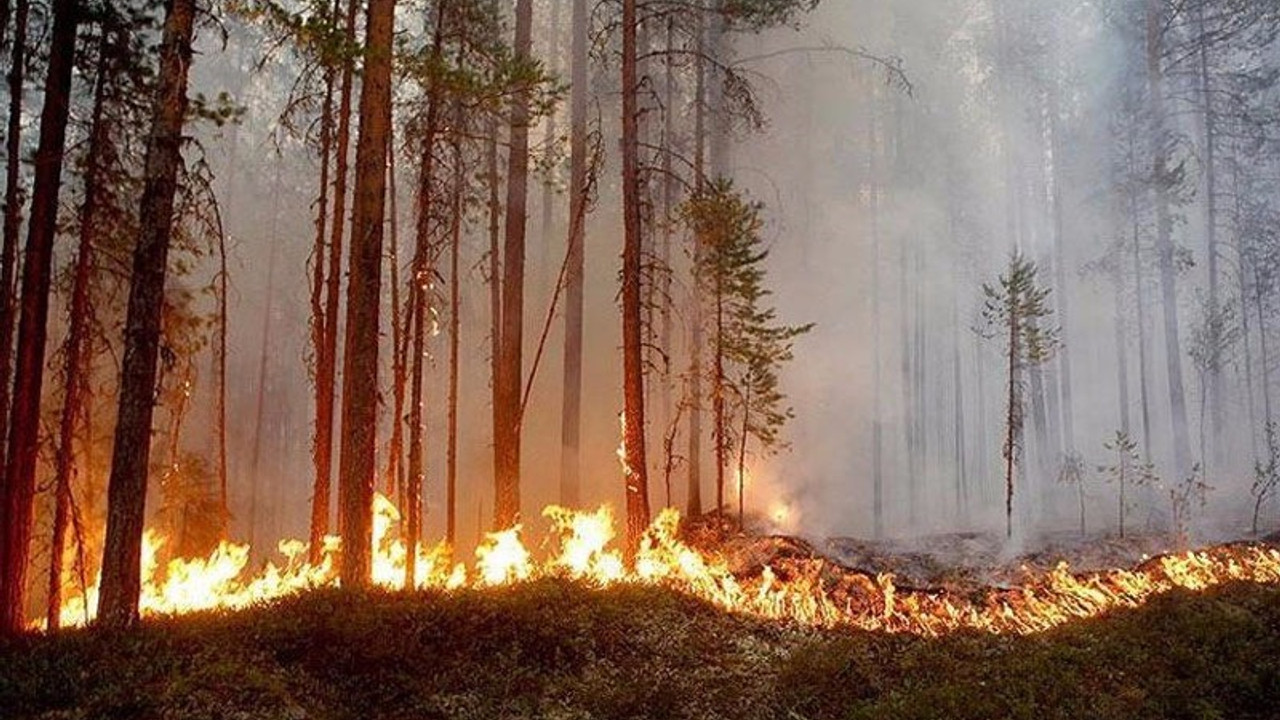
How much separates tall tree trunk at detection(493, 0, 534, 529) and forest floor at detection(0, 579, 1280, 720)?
5.53 meters

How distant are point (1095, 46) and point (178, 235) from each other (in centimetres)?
3817

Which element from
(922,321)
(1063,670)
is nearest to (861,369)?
(922,321)

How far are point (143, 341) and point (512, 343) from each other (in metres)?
8.28

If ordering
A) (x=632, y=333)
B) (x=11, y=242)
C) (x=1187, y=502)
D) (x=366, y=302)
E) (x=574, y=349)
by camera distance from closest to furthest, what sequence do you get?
(x=11, y=242)
(x=366, y=302)
(x=632, y=333)
(x=574, y=349)
(x=1187, y=502)

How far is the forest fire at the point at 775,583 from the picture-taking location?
10.2m

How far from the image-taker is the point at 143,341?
333 inches

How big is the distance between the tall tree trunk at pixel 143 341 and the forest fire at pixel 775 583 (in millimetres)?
1246

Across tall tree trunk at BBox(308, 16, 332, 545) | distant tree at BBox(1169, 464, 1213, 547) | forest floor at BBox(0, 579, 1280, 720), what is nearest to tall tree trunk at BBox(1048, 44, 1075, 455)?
distant tree at BBox(1169, 464, 1213, 547)

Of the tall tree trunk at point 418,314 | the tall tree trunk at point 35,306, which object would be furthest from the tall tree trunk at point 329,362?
the tall tree trunk at point 35,306

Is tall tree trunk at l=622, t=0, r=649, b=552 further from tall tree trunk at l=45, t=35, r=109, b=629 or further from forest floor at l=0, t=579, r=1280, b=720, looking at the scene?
tall tree trunk at l=45, t=35, r=109, b=629

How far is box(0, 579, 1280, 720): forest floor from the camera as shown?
22.5ft

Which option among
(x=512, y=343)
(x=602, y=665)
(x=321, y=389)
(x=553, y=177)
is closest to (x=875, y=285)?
(x=553, y=177)

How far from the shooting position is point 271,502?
125ft

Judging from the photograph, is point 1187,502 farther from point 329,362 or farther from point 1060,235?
point 329,362
